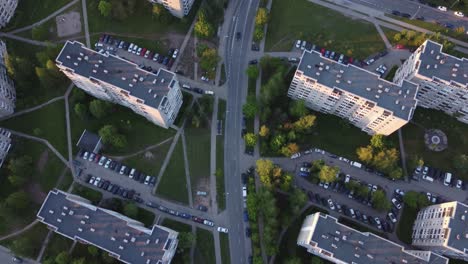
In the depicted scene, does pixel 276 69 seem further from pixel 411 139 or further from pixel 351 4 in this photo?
pixel 411 139

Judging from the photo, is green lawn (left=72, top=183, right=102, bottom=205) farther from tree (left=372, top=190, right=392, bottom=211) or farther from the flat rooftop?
tree (left=372, top=190, right=392, bottom=211)

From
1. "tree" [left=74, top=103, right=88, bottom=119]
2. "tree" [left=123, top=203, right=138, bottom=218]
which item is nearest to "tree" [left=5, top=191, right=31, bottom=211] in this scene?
"tree" [left=74, top=103, right=88, bottom=119]

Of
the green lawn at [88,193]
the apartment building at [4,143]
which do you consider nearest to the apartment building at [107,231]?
the green lawn at [88,193]

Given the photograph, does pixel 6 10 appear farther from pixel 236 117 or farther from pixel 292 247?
pixel 292 247

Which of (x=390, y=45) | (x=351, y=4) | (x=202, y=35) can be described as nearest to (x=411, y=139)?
(x=390, y=45)

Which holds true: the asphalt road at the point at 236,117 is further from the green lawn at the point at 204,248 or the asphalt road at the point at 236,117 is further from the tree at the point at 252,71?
the green lawn at the point at 204,248

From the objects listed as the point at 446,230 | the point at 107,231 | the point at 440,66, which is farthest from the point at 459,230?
the point at 107,231
